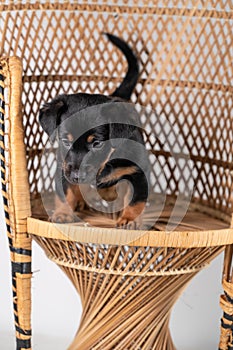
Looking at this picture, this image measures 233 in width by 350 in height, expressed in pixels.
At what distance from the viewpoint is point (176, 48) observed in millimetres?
2096

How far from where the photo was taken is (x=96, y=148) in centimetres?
173

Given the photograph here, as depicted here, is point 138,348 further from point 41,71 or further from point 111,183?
point 41,71

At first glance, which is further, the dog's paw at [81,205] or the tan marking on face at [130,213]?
the dog's paw at [81,205]

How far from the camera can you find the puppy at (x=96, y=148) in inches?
67.7

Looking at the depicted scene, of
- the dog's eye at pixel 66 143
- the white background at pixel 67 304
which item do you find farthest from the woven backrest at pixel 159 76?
the white background at pixel 67 304

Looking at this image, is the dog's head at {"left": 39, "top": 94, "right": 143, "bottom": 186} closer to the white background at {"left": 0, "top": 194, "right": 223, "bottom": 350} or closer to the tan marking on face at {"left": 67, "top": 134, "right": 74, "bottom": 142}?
the tan marking on face at {"left": 67, "top": 134, "right": 74, "bottom": 142}

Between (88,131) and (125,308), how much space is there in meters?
0.41

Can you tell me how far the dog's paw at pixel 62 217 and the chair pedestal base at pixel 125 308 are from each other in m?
0.12

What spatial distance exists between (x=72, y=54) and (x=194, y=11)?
343mm

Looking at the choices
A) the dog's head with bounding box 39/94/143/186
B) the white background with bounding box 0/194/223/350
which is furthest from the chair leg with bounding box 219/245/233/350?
the white background with bounding box 0/194/223/350

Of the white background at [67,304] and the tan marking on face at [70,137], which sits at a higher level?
the tan marking on face at [70,137]

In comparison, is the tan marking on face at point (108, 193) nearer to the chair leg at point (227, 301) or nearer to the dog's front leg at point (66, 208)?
the dog's front leg at point (66, 208)

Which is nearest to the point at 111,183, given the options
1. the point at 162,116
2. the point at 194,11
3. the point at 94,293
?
the point at 94,293

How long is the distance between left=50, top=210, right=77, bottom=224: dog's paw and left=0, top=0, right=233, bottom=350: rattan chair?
0.10 ft
